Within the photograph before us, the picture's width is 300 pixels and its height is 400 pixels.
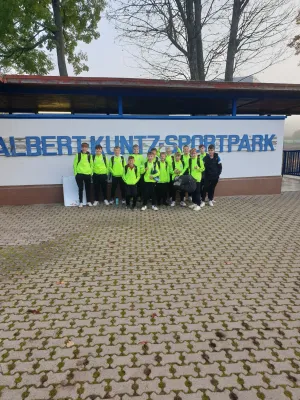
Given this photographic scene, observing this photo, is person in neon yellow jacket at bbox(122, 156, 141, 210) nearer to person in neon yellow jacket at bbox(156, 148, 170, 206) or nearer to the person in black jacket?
person in neon yellow jacket at bbox(156, 148, 170, 206)

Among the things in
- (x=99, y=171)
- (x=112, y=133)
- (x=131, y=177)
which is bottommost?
(x=131, y=177)

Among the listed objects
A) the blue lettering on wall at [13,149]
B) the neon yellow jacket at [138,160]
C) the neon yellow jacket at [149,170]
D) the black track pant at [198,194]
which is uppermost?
the blue lettering on wall at [13,149]

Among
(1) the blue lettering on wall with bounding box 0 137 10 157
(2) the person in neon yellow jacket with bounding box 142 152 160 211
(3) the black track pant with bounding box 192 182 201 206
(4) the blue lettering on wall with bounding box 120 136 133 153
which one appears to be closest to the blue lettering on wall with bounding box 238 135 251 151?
(3) the black track pant with bounding box 192 182 201 206

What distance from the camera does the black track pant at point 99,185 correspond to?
296 inches

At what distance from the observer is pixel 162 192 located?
764cm

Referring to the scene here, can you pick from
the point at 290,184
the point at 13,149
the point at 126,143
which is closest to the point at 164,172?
the point at 126,143

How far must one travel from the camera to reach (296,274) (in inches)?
151

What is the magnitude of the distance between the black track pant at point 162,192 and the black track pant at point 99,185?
4.79 feet

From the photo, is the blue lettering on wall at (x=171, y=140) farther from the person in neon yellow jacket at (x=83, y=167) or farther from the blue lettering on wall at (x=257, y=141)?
the blue lettering on wall at (x=257, y=141)

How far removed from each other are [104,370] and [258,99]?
895 cm

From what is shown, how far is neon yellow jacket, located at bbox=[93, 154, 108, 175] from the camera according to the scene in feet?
24.1

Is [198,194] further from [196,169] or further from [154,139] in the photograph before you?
[154,139]

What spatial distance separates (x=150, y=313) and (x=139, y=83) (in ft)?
18.7

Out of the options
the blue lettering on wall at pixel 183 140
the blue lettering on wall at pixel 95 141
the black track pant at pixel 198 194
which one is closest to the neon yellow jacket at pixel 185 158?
the black track pant at pixel 198 194
